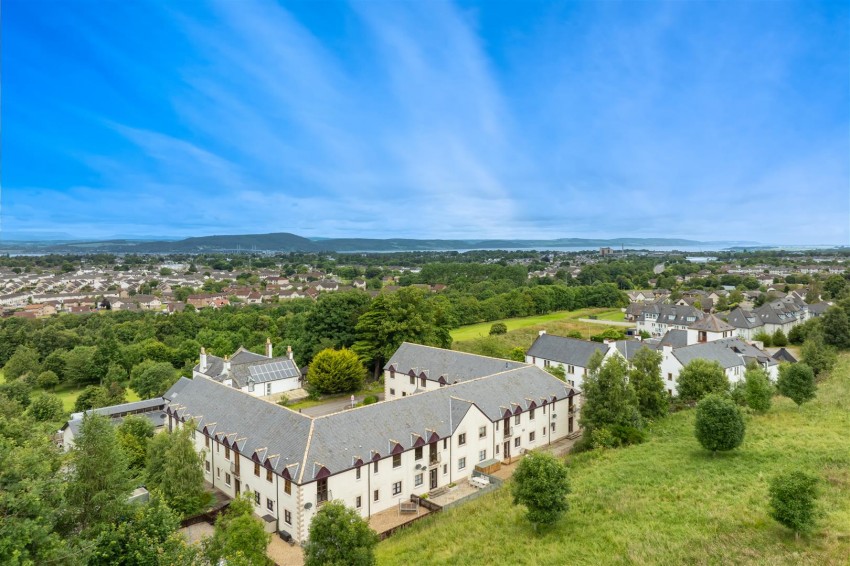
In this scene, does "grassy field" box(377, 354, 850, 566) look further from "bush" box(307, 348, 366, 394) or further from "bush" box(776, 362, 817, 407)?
"bush" box(307, 348, 366, 394)

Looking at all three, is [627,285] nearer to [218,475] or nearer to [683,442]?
[683,442]

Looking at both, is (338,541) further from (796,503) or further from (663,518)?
(796,503)

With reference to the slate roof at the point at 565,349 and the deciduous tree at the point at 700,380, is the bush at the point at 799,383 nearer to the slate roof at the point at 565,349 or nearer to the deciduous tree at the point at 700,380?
the deciduous tree at the point at 700,380

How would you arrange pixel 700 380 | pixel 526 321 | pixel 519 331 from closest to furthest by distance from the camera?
pixel 700 380 < pixel 519 331 < pixel 526 321

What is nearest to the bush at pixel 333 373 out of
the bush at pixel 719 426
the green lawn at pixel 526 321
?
the green lawn at pixel 526 321

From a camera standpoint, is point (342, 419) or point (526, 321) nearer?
point (342, 419)

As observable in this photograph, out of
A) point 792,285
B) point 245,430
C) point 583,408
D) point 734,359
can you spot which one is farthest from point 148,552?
point 792,285

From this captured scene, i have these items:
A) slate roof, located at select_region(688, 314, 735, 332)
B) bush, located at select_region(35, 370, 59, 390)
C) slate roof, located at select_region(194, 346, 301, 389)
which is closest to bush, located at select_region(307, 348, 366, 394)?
slate roof, located at select_region(194, 346, 301, 389)

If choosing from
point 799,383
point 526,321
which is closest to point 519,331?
point 526,321
